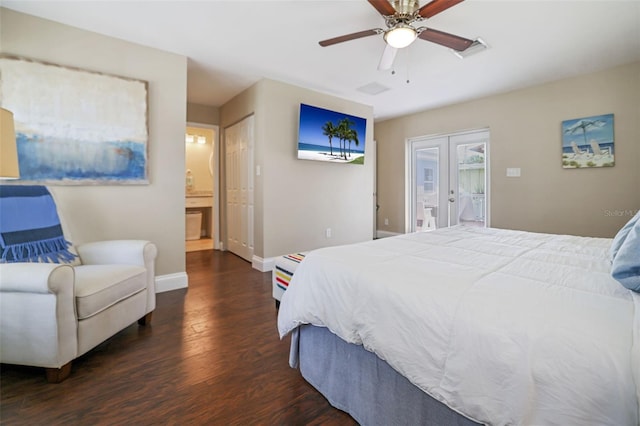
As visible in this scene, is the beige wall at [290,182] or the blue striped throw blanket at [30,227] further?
the beige wall at [290,182]

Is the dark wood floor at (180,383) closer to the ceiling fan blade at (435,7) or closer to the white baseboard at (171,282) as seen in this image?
the white baseboard at (171,282)

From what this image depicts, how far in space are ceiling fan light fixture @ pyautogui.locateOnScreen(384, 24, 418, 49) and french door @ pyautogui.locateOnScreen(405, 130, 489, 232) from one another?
10.2 ft

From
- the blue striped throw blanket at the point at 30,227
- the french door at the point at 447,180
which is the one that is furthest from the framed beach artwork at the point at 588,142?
the blue striped throw blanket at the point at 30,227

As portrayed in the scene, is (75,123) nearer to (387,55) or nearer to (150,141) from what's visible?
(150,141)

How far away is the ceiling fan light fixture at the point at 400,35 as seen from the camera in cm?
196

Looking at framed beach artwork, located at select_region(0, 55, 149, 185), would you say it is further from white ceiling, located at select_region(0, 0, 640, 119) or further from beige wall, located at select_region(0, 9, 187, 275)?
white ceiling, located at select_region(0, 0, 640, 119)

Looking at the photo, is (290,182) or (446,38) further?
(290,182)

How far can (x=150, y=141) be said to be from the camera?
2.87 m

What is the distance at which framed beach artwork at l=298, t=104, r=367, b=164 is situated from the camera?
386 centimetres

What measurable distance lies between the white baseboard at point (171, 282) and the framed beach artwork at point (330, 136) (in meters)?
2.10

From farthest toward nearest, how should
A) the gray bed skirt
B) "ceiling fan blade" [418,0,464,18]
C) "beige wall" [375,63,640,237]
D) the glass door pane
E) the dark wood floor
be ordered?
the glass door pane, "beige wall" [375,63,640,237], "ceiling fan blade" [418,0,464,18], the dark wood floor, the gray bed skirt

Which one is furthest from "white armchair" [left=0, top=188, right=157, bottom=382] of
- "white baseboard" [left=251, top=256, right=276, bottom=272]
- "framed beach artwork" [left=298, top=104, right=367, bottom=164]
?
"framed beach artwork" [left=298, top=104, right=367, bottom=164]

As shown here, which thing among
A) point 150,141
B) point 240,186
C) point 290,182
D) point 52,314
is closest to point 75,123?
point 150,141

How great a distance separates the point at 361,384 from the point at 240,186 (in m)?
3.65
